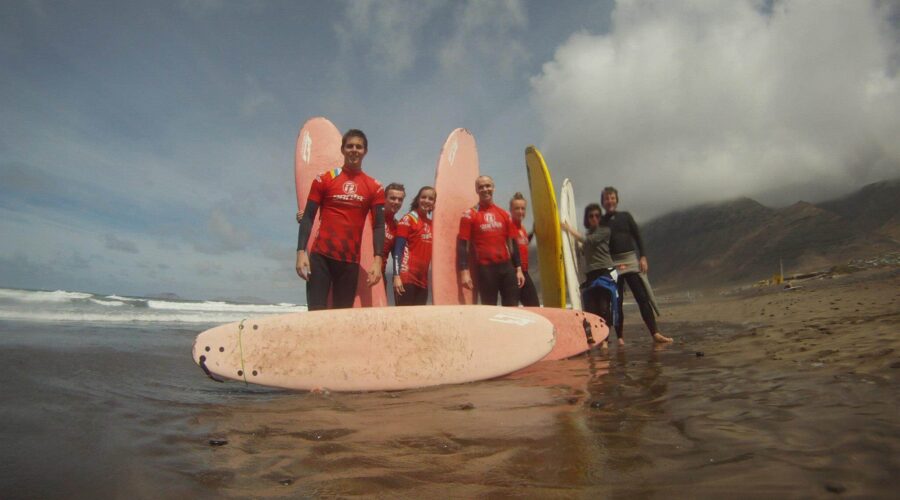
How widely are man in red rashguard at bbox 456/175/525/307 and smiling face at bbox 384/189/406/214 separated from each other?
74cm

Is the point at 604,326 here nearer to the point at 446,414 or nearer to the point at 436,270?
the point at 436,270

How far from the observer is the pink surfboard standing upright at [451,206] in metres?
5.20

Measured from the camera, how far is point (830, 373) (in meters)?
2.19

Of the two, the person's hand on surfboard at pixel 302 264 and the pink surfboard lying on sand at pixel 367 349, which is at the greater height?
the person's hand on surfboard at pixel 302 264

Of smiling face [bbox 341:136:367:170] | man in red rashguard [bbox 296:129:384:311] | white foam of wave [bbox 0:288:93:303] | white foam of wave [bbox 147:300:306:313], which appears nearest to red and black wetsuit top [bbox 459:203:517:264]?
man in red rashguard [bbox 296:129:384:311]

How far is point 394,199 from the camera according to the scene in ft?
16.1

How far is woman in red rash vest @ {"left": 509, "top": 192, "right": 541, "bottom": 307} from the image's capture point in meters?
4.96

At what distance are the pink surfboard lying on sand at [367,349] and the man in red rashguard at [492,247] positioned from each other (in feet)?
4.91

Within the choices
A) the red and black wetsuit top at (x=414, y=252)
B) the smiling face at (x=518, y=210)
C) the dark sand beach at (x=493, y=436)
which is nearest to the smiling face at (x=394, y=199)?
the red and black wetsuit top at (x=414, y=252)

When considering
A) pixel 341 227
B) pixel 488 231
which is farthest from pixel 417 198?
pixel 341 227

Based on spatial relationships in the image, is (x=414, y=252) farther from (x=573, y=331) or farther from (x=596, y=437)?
(x=596, y=437)

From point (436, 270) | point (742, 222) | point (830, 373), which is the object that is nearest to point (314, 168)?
point (436, 270)

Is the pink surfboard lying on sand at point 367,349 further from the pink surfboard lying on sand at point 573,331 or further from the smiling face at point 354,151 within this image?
the smiling face at point 354,151

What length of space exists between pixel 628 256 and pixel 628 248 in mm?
88
